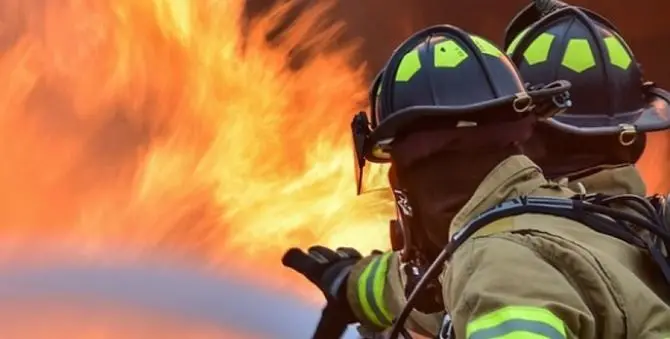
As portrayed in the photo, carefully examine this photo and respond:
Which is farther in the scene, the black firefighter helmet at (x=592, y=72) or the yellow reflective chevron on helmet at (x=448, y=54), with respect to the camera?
the black firefighter helmet at (x=592, y=72)

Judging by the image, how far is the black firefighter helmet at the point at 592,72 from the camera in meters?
1.90

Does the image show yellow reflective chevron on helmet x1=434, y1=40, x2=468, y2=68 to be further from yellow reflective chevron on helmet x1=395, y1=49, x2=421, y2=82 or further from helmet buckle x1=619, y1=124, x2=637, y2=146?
helmet buckle x1=619, y1=124, x2=637, y2=146

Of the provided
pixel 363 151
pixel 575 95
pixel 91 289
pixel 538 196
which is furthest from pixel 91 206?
pixel 538 196

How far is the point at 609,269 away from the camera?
110 centimetres

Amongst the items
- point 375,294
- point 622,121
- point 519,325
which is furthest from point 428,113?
point 622,121

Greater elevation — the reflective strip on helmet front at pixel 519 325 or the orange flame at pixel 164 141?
the orange flame at pixel 164 141

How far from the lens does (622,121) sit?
6.24 feet

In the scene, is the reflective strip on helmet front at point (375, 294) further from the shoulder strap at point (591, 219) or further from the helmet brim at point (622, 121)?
the shoulder strap at point (591, 219)

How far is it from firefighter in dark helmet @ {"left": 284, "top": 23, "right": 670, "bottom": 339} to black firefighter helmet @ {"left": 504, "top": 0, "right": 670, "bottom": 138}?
0.49m

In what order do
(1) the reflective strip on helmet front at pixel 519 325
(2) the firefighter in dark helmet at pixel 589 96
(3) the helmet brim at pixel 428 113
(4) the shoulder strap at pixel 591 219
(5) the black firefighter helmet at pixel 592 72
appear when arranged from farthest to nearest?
(5) the black firefighter helmet at pixel 592 72 → (2) the firefighter in dark helmet at pixel 589 96 → (3) the helmet brim at pixel 428 113 → (4) the shoulder strap at pixel 591 219 → (1) the reflective strip on helmet front at pixel 519 325

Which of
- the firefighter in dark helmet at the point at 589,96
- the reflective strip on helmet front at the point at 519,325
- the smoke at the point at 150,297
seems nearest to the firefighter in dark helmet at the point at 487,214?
the reflective strip on helmet front at the point at 519,325

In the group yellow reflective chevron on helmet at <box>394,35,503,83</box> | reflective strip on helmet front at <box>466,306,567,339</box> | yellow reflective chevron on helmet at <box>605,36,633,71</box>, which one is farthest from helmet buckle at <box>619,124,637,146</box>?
reflective strip on helmet front at <box>466,306,567,339</box>

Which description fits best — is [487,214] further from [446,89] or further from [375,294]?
[375,294]

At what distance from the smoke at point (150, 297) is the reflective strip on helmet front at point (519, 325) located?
0.83 m
